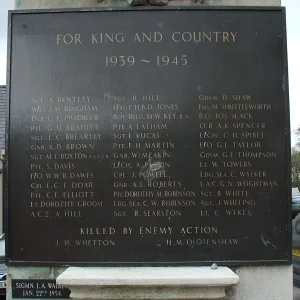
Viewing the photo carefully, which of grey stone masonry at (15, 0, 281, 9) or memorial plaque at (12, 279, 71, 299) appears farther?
grey stone masonry at (15, 0, 281, 9)

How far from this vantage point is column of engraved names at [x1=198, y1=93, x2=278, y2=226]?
384cm

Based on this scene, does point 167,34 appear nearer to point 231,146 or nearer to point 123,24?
point 123,24

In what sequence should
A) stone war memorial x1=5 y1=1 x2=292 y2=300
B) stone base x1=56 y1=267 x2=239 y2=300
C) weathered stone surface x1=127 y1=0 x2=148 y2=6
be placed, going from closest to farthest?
1. stone base x1=56 y1=267 x2=239 y2=300
2. stone war memorial x1=5 y1=1 x2=292 y2=300
3. weathered stone surface x1=127 y1=0 x2=148 y2=6

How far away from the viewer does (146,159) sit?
12.7 feet

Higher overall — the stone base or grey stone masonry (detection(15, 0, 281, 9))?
grey stone masonry (detection(15, 0, 281, 9))

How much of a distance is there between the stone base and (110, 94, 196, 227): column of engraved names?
541 millimetres

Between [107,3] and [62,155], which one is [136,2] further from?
[62,155]

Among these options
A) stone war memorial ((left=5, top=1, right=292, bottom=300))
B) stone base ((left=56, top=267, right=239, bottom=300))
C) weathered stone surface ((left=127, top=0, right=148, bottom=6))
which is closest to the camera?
stone base ((left=56, top=267, right=239, bottom=300))

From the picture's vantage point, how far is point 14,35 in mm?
4047

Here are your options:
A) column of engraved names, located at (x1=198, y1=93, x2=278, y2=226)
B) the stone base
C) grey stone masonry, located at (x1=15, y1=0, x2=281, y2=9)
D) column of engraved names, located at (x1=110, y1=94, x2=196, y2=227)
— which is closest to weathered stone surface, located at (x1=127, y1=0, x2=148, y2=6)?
→ grey stone masonry, located at (x1=15, y1=0, x2=281, y2=9)

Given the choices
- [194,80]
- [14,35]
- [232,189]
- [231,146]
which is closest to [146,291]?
[232,189]

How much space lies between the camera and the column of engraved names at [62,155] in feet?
12.7

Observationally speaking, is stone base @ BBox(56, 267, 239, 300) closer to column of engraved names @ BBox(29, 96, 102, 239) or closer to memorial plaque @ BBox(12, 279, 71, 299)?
memorial plaque @ BBox(12, 279, 71, 299)
